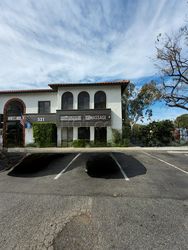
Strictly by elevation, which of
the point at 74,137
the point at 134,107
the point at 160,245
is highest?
the point at 134,107

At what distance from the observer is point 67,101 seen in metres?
21.3

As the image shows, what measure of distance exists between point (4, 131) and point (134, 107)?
2082 centimetres

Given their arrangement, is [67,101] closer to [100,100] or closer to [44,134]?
[100,100]

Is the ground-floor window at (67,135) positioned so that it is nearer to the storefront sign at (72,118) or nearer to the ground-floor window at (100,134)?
the storefront sign at (72,118)

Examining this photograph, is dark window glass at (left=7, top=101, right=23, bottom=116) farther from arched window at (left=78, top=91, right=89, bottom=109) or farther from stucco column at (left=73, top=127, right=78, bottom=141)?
arched window at (left=78, top=91, right=89, bottom=109)

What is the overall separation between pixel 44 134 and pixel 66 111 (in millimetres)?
3617

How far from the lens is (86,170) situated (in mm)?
7797

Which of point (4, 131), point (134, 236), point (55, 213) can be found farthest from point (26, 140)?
point (134, 236)

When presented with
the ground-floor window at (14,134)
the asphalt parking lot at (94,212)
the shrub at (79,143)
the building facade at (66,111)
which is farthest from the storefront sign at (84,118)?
the asphalt parking lot at (94,212)

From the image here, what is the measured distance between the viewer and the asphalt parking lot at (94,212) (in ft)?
9.60

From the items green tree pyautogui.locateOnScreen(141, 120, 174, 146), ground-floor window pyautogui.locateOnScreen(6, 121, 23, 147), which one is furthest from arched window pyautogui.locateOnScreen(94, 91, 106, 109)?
ground-floor window pyautogui.locateOnScreen(6, 121, 23, 147)

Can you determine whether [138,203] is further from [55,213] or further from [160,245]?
[55,213]

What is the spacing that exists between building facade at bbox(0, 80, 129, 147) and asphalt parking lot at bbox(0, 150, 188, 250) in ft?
45.3

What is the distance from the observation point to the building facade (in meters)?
20.4
